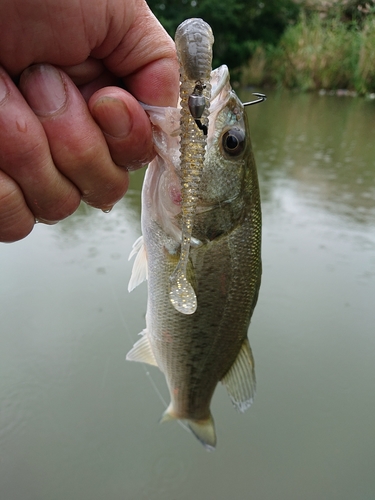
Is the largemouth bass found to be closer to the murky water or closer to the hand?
the hand

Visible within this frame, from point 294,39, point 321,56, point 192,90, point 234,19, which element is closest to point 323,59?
point 321,56

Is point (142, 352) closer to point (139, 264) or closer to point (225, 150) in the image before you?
point (139, 264)

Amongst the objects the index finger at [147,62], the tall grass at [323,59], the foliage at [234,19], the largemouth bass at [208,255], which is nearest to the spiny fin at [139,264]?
the largemouth bass at [208,255]

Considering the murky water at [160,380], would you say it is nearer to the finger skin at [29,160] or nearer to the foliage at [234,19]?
the finger skin at [29,160]

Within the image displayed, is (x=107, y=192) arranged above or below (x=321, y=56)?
above

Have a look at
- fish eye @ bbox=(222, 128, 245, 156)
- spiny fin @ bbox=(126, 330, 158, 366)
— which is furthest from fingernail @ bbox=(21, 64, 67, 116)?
spiny fin @ bbox=(126, 330, 158, 366)

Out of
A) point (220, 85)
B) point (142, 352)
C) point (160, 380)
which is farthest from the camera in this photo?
point (160, 380)

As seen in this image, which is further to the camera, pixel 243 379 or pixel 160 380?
pixel 160 380
